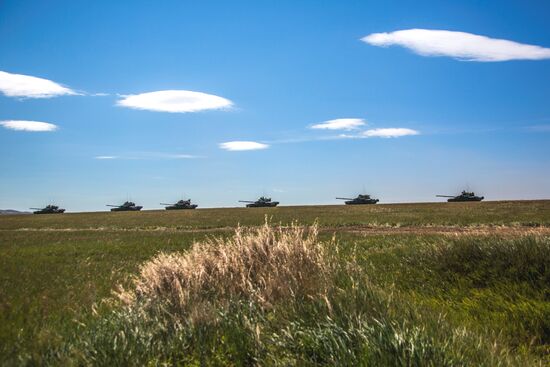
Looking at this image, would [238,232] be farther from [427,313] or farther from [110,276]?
[110,276]

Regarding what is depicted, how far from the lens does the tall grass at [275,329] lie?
4.64 meters

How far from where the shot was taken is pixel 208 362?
488 centimetres

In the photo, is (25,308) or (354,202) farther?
(354,202)

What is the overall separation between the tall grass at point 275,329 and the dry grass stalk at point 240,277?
26mm

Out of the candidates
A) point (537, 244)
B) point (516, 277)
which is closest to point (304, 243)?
point (516, 277)

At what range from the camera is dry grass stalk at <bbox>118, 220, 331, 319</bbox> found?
6535 millimetres

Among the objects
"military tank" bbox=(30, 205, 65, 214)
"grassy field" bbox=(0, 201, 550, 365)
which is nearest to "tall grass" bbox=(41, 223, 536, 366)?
"grassy field" bbox=(0, 201, 550, 365)

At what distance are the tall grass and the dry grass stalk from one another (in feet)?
0.08

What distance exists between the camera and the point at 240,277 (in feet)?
25.0

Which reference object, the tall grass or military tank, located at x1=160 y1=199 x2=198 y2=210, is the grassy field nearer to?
the tall grass

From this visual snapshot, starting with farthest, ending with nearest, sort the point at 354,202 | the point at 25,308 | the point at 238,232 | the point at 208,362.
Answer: the point at 354,202
the point at 238,232
the point at 25,308
the point at 208,362

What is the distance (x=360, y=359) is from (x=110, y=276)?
8805 mm

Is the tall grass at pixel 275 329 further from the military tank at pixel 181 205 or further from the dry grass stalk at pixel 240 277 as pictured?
the military tank at pixel 181 205

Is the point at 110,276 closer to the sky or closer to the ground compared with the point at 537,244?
closer to the ground
